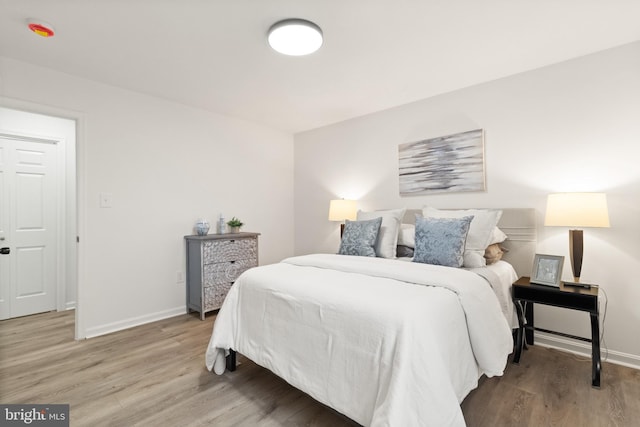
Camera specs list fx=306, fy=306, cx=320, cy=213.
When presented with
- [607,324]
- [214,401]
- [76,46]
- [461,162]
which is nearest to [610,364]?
[607,324]

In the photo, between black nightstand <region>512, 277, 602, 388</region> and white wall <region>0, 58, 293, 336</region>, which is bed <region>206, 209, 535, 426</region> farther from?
white wall <region>0, 58, 293, 336</region>

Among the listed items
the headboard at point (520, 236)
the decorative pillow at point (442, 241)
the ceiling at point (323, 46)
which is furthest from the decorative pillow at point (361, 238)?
the ceiling at point (323, 46)

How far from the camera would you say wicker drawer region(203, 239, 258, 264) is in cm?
329

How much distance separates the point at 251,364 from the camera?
2.25 m

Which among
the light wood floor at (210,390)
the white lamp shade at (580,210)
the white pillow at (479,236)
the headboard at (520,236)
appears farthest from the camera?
the headboard at (520,236)

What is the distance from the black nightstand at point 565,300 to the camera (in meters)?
1.94

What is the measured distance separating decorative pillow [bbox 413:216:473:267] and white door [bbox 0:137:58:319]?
4.01 metres

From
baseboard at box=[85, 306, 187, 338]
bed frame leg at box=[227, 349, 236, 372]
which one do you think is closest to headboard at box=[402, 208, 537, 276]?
bed frame leg at box=[227, 349, 236, 372]

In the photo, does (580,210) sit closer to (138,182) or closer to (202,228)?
(202,228)

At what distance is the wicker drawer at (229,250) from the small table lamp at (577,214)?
9.58 ft

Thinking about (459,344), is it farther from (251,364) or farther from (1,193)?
(1,193)

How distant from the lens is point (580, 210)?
2111 millimetres

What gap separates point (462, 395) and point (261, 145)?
11.9ft

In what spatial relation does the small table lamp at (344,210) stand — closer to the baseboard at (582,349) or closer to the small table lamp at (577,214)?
the small table lamp at (577,214)
